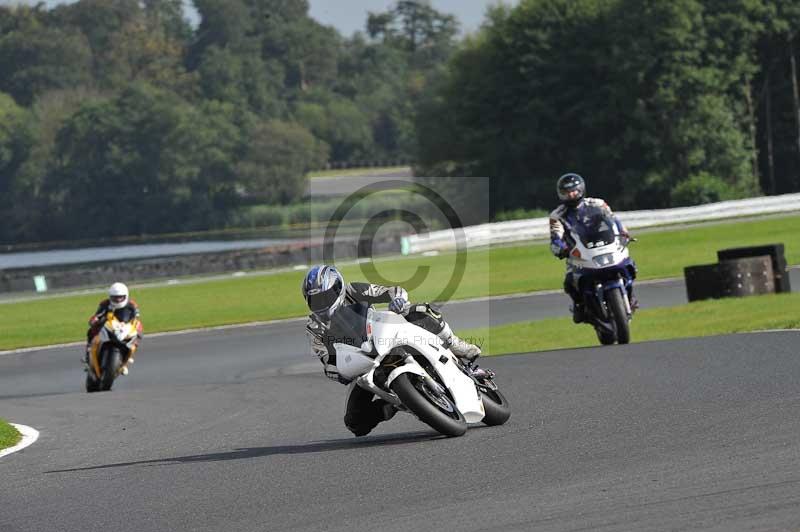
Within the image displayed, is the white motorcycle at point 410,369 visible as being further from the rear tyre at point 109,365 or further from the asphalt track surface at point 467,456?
the rear tyre at point 109,365

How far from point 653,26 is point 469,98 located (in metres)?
10.5

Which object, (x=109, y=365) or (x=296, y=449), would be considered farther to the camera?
(x=109, y=365)

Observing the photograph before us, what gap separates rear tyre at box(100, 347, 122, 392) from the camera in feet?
55.1

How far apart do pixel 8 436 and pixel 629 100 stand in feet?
181

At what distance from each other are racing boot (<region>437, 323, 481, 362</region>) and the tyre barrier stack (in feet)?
35.3

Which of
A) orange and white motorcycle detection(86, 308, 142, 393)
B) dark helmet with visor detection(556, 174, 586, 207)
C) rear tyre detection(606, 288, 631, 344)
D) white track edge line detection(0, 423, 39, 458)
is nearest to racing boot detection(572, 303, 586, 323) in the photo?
rear tyre detection(606, 288, 631, 344)

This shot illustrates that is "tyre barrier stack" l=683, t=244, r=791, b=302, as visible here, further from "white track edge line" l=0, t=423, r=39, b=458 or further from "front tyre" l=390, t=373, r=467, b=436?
"front tyre" l=390, t=373, r=467, b=436

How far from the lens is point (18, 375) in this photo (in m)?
20.1

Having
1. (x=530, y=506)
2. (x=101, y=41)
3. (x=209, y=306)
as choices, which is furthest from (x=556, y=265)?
(x=101, y=41)

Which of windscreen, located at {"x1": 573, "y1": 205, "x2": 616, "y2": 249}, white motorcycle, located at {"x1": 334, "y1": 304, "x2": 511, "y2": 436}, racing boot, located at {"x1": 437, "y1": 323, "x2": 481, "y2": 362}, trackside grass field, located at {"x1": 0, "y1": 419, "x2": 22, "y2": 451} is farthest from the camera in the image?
windscreen, located at {"x1": 573, "y1": 205, "x2": 616, "y2": 249}

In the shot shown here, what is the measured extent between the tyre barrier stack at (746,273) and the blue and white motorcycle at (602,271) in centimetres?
479

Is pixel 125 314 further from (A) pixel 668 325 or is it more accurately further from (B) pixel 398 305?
(B) pixel 398 305

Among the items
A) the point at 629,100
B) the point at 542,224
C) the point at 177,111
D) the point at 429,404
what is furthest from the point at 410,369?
the point at 177,111

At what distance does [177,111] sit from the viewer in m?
110
